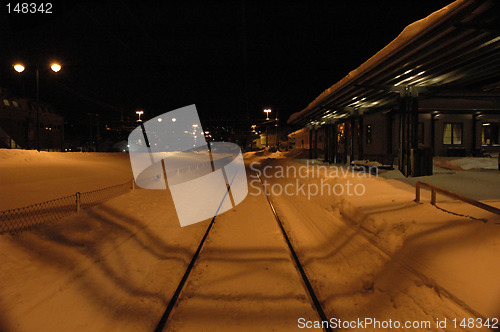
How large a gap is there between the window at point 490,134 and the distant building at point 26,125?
4272 cm

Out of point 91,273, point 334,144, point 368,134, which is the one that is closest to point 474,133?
point 368,134

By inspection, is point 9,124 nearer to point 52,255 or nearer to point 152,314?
point 52,255

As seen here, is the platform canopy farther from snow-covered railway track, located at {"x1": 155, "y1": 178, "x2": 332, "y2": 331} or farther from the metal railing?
the metal railing

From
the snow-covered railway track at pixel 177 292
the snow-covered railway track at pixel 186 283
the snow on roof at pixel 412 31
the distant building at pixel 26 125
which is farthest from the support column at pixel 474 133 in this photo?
the distant building at pixel 26 125

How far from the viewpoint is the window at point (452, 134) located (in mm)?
20953

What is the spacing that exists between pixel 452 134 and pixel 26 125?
48.3 metres

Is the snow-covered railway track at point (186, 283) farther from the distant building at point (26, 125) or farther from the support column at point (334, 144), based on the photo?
the distant building at point (26, 125)

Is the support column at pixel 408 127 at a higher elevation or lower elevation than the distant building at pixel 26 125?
lower

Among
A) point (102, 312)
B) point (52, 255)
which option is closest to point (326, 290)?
point (102, 312)

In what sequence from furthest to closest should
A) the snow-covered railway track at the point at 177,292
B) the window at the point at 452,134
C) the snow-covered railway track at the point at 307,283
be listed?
1. the window at the point at 452,134
2. the snow-covered railway track at the point at 307,283
3. the snow-covered railway track at the point at 177,292

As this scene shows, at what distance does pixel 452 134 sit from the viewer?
20969mm

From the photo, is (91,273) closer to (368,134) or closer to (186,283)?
(186,283)

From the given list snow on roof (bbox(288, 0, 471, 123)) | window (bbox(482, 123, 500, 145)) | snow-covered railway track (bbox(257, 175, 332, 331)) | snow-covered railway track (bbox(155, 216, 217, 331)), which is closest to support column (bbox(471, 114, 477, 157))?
window (bbox(482, 123, 500, 145))

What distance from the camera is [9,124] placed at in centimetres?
3219
